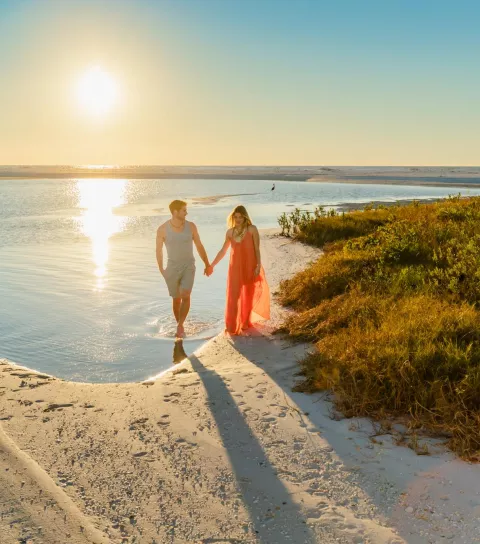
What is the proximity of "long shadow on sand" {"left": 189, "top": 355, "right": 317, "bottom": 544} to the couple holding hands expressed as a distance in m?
2.47

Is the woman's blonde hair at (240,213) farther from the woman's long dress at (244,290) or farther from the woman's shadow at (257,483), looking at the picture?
the woman's shadow at (257,483)

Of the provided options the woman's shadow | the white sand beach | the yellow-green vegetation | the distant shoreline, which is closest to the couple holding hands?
the yellow-green vegetation

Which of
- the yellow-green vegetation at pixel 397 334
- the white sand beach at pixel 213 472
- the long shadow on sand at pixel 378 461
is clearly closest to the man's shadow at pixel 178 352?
the white sand beach at pixel 213 472

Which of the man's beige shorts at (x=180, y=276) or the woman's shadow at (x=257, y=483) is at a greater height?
the man's beige shorts at (x=180, y=276)

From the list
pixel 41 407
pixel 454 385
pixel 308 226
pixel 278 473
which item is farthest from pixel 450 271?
pixel 308 226

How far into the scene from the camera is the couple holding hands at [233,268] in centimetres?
734

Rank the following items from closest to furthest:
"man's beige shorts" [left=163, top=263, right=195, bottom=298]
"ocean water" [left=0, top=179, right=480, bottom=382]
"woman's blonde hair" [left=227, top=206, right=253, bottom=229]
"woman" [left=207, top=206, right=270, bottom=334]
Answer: "ocean water" [left=0, top=179, right=480, bottom=382] < "woman's blonde hair" [left=227, top=206, right=253, bottom=229] < "woman" [left=207, top=206, right=270, bottom=334] < "man's beige shorts" [left=163, top=263, right=195, bottom=298]

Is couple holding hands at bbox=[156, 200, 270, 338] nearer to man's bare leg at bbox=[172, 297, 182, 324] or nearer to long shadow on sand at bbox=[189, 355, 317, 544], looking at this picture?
man's bare leg at bbox=[172, 297, 182, 324]

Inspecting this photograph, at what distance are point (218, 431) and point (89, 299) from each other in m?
5.66

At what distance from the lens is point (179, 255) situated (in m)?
7.55

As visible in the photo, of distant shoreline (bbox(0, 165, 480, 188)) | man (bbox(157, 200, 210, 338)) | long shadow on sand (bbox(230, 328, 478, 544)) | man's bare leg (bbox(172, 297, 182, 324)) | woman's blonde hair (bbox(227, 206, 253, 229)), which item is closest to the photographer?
long shadow on sand (bbox(230, 328, 478, 544))

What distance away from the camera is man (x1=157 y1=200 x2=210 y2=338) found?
7.52m

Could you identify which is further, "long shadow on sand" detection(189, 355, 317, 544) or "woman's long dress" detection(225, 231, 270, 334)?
"woman's long dress" detection(225, 231, 270, 334)

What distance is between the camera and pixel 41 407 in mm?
4977
